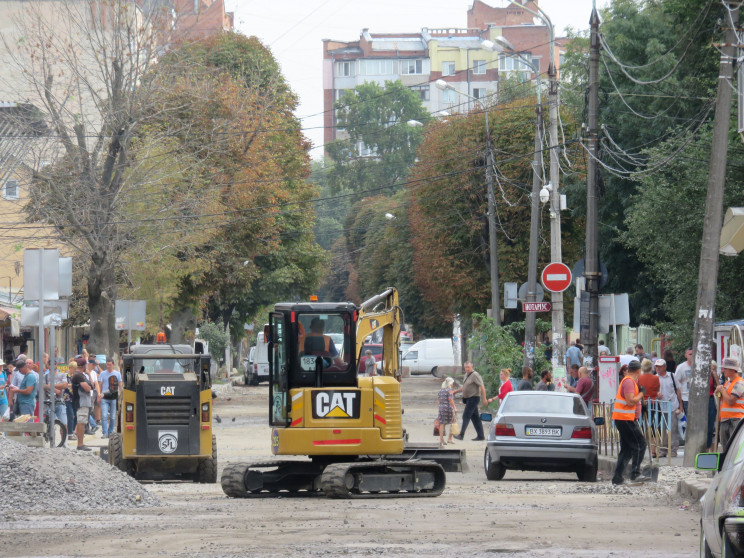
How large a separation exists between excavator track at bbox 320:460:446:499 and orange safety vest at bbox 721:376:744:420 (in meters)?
3.95

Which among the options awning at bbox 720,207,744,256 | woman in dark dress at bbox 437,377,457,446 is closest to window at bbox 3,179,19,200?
woman in dark dress at bbox 437,377,457,446

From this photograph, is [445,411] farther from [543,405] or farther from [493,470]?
[543,405]

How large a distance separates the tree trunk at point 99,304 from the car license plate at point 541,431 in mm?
17308

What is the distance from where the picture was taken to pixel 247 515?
13.0 metres

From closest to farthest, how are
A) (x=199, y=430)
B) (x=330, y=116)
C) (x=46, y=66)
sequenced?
(x=199, y=430), (x=46, y=66), (x=330, y=116)

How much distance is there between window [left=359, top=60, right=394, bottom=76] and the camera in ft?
442

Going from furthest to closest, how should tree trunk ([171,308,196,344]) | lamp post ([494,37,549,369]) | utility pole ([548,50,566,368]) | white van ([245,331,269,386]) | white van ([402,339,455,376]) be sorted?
white van ([402,339,455,376]) → white van ([245,331,269,386]) → tree trunk ([171,308,196,344]) → lamp post ([494,37,549,369]) → utility pole ([548,50,566,368])

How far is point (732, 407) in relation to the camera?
16469mm

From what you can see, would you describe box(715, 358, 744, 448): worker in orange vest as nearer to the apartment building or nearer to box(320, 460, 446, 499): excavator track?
box(320, 460, 446, 499): excavator track

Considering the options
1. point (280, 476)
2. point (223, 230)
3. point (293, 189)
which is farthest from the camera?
point (293, 189)

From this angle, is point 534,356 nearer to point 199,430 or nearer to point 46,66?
point 46,66

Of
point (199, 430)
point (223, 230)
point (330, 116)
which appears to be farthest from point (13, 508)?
point (330, 116)

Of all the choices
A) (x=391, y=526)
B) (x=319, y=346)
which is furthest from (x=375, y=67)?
(x=391, y=526)

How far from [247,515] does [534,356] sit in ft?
77.1
